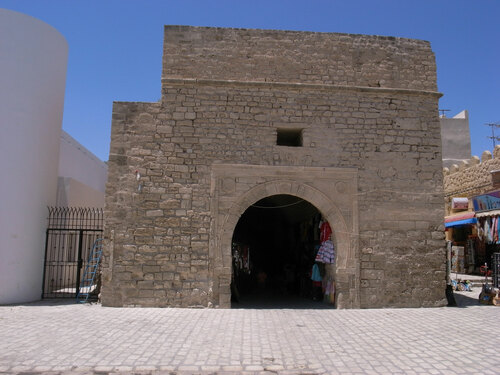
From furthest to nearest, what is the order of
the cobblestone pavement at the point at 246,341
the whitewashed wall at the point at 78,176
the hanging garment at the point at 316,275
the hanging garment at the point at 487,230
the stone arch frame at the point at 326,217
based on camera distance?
the hanging garment at the point at 487,230 → the whitewashed wall at the point at 78,176 → the hanging garment at the point at 316,275 → the stone arch frame at the point at 326,217 → the cobblestone pavement at the point at 246,341

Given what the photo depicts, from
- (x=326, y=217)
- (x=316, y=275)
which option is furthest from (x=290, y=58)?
(x=316, y=275)

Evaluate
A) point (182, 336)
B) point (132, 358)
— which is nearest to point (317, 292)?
point (182, 336)

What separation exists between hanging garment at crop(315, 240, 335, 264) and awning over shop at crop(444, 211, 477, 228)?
645 cm

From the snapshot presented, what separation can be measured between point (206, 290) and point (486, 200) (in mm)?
10523

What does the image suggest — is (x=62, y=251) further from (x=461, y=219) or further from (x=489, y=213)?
(x=461, y=219)

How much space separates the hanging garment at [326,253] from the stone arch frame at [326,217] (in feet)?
1.19

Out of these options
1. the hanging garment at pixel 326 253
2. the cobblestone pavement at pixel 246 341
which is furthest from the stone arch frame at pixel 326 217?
the cobblestone pavement at pixel 246 341

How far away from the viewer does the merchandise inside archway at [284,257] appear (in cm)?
884

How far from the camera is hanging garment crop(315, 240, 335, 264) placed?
8.56m

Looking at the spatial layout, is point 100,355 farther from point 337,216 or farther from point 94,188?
point 94,188

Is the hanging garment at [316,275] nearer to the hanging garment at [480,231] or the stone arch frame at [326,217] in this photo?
the stone arch frame at [326,217]

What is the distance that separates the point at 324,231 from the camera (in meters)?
9.04

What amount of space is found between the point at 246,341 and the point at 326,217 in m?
3.62

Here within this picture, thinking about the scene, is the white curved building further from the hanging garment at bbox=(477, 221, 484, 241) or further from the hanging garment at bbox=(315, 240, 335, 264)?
the hanging garment at bbox=(477, 221, 484, 241)
